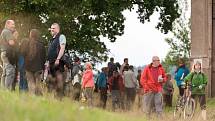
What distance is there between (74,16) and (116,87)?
23.2 feet

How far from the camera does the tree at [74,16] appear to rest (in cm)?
2872

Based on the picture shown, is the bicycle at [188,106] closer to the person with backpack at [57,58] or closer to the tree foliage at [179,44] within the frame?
the person with backpack at [57,58]

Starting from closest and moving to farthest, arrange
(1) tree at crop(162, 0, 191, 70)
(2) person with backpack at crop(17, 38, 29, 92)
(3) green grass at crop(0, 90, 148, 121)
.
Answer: (3) green grass at crop(0, 90, 148, 121) < (2) person with backpack at crop(17, 38, 29, 92) < (1) tree at crop(162, 0, 191, 70)

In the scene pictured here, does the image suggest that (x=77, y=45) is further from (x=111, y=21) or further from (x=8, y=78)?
(x=8, y=78)

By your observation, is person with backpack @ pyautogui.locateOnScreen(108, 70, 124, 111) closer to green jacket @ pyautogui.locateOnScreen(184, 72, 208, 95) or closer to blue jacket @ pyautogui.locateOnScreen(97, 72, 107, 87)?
blue jacket @ pyautogui.locateOnScreen(97, 72, 107, 87)

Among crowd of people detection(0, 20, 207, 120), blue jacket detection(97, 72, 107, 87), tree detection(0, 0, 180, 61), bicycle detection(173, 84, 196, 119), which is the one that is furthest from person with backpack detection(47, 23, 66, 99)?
tree detection(0, 0, 180, 61)

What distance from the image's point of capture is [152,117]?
15578 millimetres

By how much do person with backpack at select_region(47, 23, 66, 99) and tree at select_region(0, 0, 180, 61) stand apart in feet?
48.3

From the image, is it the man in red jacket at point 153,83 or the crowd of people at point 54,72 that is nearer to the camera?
the crowd of people at point 54,72

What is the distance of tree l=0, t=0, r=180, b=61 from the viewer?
2872cm

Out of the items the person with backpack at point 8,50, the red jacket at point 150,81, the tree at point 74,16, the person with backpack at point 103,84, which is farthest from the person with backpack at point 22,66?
the tree at point 74,16

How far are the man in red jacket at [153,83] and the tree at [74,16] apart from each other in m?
12.4

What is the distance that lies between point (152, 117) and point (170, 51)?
205 feet

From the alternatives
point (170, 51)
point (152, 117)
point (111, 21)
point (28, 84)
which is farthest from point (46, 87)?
point (170, 51)
